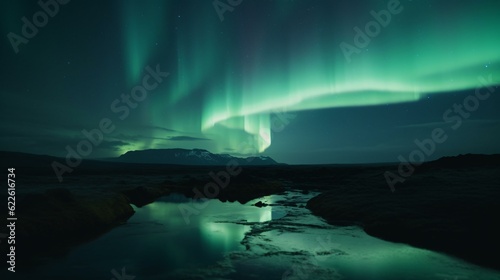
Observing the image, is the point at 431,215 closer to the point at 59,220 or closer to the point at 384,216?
the point at 384,216

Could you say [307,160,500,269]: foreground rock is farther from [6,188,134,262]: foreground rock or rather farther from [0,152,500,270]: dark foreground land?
[6,188,134,262]: foreground rock

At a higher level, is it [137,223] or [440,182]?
[440,182]

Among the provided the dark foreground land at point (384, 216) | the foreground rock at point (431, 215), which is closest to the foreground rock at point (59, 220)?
A: the dark foreground land at point (384, 216)

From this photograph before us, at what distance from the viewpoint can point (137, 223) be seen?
2484 cm

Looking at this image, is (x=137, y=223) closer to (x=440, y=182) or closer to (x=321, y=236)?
(x=321, y=236)

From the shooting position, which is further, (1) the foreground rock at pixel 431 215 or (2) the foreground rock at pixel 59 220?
(2) the foreground rock at pixel 59 220

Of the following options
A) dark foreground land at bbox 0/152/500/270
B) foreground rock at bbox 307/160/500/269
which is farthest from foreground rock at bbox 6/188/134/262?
foreground rock at bbox 307/160/500/269

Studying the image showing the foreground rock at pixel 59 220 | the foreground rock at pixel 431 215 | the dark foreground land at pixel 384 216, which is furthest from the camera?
the foreground rock at pixel 59 220

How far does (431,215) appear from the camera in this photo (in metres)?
22.0

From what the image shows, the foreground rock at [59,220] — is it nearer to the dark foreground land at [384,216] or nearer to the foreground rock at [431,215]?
the dark foreground land at [384,216]

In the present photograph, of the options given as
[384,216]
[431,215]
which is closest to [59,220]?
[384,216]

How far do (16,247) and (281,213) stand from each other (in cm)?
2040

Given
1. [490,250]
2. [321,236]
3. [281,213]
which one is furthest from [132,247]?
[490,250]

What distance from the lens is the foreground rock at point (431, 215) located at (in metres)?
16.8
